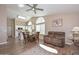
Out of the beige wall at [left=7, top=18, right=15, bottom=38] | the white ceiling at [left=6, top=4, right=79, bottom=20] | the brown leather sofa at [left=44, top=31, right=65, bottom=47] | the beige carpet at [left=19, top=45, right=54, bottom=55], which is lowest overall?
the beige carpet at [left=19, top=45, right=54, bottom=55]

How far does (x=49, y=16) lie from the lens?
2137 mm

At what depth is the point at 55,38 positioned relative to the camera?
83.1 inches

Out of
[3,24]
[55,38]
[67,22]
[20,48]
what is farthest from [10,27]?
[67,22]

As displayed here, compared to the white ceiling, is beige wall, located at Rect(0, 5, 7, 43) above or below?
below

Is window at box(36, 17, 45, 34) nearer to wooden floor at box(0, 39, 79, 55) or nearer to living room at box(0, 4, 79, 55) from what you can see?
living room at box(0, 4, 79, 55)

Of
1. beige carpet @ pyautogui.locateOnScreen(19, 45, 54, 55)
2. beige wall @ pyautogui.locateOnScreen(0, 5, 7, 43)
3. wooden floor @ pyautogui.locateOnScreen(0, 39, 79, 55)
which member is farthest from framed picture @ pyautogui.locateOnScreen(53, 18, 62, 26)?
beige wall @ pyautogui.locateOnScreen(0, 5, 7, 43)

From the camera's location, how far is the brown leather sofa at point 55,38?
81.2 inches

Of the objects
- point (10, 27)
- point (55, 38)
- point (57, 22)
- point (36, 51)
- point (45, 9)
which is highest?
point (45, 9)

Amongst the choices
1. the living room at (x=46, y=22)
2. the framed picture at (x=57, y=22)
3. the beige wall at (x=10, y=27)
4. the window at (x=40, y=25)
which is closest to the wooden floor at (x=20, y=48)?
the living room at (x=46, y=22)

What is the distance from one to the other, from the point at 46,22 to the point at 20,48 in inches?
30.5

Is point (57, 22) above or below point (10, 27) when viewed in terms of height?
above

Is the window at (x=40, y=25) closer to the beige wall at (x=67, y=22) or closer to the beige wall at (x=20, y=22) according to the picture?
the beige wall at (x=67, y=22)

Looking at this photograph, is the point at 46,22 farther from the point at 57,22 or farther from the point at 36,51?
the point at 36,51

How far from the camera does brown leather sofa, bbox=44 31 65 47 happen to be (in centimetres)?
206
